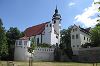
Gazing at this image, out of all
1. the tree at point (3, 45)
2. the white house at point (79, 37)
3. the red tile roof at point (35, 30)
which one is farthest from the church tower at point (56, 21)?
the tree at point (3, 45)

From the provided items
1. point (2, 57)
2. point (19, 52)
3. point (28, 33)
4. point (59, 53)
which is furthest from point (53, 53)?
point (28, 33)

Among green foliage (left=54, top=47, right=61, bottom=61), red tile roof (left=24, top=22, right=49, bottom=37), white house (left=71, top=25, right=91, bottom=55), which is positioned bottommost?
green foliage (left=54, top=47, right=61, bottom=61)

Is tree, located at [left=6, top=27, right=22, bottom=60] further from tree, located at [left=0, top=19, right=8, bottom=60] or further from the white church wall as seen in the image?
the white church wall

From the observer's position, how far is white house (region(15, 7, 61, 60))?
200ft

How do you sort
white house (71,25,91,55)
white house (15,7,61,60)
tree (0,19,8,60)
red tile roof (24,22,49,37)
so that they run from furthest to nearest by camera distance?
red tile roof (24,22,49,37), white house (71,25,91,55), white house (15,7,61,60), tree (0,19,8,60)

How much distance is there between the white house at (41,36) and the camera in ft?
200

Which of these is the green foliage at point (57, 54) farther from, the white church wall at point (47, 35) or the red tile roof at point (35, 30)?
the red tile roof at point (35, 30)

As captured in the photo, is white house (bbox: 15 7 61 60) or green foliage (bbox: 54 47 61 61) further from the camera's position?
green foliage (bbox: 54 47 61 61)

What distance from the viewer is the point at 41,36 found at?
75312 mm

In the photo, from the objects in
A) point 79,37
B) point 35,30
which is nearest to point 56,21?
point 35,30

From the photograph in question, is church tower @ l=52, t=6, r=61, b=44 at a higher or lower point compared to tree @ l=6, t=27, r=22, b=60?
higher

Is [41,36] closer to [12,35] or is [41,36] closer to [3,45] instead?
[12,35]

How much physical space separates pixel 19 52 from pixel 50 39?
53.6 ft

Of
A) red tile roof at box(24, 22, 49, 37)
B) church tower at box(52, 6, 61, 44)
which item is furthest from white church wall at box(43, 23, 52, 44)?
church tower at box(52, 6, 61, 44)
